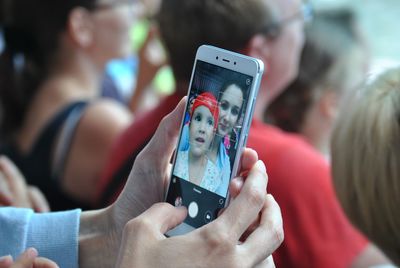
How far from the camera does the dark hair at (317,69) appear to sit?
1623 millimetres

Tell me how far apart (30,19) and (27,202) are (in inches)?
29.9

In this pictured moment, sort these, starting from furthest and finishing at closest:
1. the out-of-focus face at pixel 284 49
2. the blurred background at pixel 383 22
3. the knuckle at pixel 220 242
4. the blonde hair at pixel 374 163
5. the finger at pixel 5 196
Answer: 1. the blurred background at pixel 383 22
2. the out-of-focus face at pixel 284 49
3. the finger at pixel 5 196
4. the blonde hair at pixel 374 163
5. the knuckle at pixel 220 242

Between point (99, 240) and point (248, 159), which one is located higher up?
point (248, 159)

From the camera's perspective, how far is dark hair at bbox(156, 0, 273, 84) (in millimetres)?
1072

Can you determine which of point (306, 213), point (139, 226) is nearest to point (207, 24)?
point (306, 213)

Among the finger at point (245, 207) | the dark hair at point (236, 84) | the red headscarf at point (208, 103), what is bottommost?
the finger at point (245, 207)

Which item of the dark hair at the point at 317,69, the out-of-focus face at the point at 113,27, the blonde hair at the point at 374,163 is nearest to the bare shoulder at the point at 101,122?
the out-of-focus face at the point at 113,27

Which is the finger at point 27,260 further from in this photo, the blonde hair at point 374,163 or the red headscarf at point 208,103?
the blonde hair at point 374,163

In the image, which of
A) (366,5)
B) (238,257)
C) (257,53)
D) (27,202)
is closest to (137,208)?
(238,257)

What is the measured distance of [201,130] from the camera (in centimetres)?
59

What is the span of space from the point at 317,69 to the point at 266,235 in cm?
116

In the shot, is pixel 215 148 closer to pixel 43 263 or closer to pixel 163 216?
pixel 163 216

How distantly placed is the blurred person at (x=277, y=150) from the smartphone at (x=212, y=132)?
0.37 m

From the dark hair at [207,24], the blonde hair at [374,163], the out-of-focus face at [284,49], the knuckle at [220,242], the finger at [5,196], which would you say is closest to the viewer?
the knuckle at [220,242]
